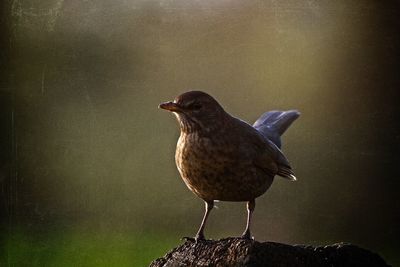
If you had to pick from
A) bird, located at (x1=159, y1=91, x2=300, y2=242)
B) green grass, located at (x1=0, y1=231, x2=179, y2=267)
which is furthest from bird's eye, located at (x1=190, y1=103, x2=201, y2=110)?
green grass, located at (x1=0, y1=231, x2=179, y2=267)

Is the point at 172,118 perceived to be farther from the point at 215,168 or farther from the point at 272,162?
the point at 215,168

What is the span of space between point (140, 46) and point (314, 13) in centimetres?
218

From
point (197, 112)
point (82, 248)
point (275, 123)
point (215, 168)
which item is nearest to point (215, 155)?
point (215, 168)

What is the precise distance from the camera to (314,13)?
28.6ft

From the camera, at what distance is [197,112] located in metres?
5.48

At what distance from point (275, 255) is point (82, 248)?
4138 mm

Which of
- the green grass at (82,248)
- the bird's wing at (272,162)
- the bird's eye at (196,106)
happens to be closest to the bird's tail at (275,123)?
the bird's wing at (272,162)

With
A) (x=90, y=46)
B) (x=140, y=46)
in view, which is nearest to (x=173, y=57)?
(x=140, y=46)

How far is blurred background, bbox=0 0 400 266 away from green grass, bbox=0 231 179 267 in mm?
26

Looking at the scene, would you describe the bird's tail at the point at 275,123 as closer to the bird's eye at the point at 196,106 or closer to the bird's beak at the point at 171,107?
the bird's eye at the point at 196,106

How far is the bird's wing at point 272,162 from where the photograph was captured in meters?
5.67

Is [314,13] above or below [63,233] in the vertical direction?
above

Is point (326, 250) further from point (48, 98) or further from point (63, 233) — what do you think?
point (48, 98)

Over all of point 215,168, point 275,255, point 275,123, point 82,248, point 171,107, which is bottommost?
point 82,248
